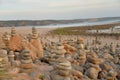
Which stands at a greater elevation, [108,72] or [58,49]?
[58,49]

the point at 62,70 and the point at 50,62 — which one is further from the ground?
the point at 62,70

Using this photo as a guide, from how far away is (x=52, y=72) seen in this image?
38.8 feet

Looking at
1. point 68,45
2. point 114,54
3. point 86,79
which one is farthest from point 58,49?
point 114,54

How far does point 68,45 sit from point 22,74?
23.5 ft

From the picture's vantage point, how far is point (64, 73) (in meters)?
11.2

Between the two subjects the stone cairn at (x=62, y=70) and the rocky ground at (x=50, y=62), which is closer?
the stone cairn at (x=62, y=70)

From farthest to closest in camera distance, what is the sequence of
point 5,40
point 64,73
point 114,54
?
1. point 114,54
2. point 5,40
3. point 64,73

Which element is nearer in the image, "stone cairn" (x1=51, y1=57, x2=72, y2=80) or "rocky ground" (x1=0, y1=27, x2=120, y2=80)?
"stone cairn" (x1=51, y1=57, x2=72, y2=80)

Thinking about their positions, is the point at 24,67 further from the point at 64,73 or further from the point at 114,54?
the point at 114,54

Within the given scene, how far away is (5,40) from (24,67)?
3.49m

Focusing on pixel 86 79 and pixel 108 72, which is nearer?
pixel 86 79

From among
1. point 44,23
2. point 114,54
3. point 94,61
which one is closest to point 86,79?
point 94,61

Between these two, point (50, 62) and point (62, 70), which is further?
point (50, 62)

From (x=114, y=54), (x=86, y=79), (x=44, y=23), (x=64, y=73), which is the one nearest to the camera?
(x=64, y=73)
